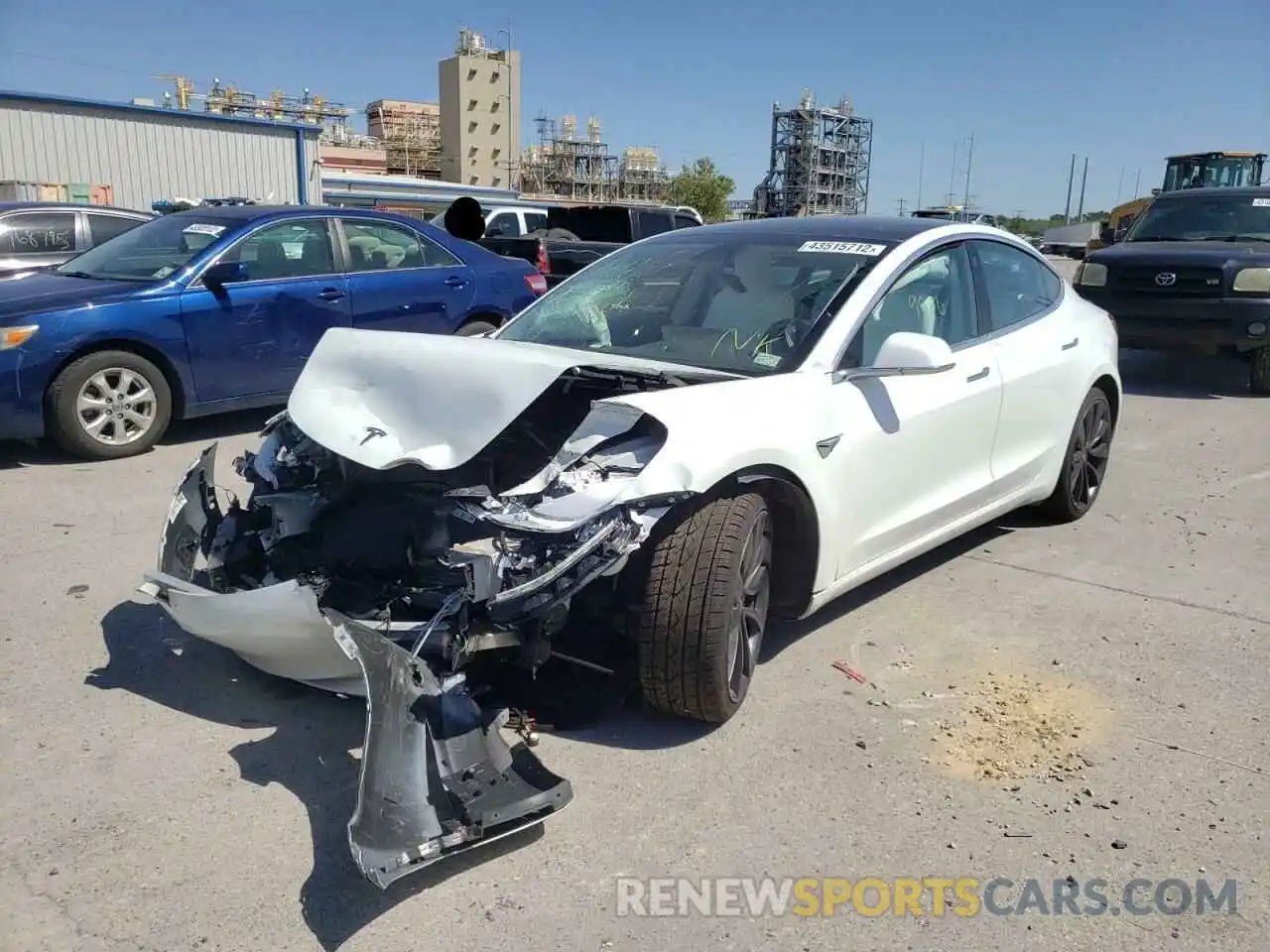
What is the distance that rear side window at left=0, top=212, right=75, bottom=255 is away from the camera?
915cm

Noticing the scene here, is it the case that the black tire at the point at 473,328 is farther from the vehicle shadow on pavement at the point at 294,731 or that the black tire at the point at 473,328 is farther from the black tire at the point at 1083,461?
the black tire at the point at 1083,461

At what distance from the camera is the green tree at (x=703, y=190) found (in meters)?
104

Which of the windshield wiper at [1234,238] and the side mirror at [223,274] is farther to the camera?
the windshield wiper at [1234,238]

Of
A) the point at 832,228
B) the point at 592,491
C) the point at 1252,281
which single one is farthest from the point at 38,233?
the point at 1252,281

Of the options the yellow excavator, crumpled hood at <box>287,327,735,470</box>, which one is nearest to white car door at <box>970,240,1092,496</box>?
crumpled hood at <box>287,327,735,470</box>

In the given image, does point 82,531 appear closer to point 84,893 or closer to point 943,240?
point 84,893

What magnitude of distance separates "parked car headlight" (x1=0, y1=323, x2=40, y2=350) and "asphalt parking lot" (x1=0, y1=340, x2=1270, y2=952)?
1962mm

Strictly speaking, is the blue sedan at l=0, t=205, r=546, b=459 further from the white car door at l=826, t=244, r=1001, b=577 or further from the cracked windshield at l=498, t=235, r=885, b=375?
the white car door at l=826, t=244, r=1001, b=577

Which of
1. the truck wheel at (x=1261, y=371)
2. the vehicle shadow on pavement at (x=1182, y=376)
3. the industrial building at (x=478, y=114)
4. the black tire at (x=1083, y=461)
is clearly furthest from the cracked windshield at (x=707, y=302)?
the industrial building at (x=478, y=114)

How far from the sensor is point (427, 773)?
260 centimetres

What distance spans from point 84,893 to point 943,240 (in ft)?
12.9

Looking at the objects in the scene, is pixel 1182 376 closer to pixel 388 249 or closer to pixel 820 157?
pixel 388 249

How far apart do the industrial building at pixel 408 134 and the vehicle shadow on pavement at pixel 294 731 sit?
100 meters

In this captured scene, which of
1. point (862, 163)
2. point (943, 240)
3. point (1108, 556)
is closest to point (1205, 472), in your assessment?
point (1108, 556)
